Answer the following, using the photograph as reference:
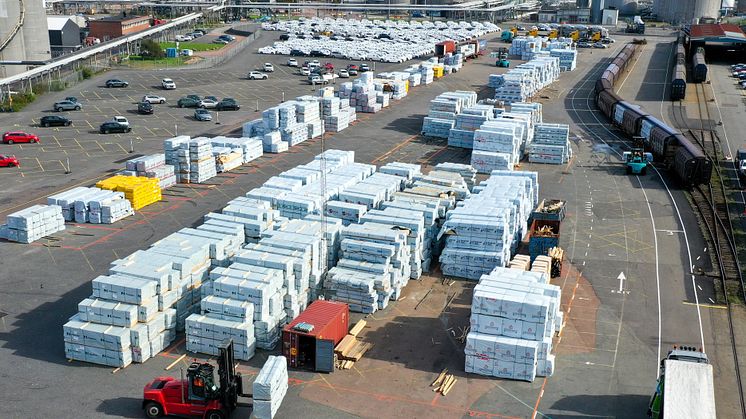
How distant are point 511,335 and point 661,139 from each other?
3523cm

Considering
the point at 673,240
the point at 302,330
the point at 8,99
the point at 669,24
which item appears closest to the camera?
the point at 302,330

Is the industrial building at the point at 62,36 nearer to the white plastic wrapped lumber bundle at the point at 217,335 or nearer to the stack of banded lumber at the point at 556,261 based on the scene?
the stack of banded lumber at the point at 556,261

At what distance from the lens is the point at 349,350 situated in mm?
29109

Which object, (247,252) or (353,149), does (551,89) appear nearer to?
(353,149)

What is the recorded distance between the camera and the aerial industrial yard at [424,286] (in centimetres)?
2656

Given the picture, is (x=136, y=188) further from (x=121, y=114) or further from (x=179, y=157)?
(x=121, y=114)

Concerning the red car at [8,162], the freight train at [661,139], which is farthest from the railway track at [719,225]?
the red car at [8,162]

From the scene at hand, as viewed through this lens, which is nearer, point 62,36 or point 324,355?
point 324,355

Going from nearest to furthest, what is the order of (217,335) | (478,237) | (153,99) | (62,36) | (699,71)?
(217,335)
(478,237)
(153,99)
(699,71)
(62,36)

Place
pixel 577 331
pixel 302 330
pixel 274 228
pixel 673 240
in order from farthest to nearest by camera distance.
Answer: pixel 673 240, pixel 274 228, pixel 577 331, pixel 302 330

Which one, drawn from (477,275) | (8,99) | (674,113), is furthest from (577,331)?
(8,99)

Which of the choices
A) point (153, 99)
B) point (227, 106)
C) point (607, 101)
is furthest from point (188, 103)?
point (607, 101)

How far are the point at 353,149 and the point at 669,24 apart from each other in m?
153

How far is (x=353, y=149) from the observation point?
202ft
